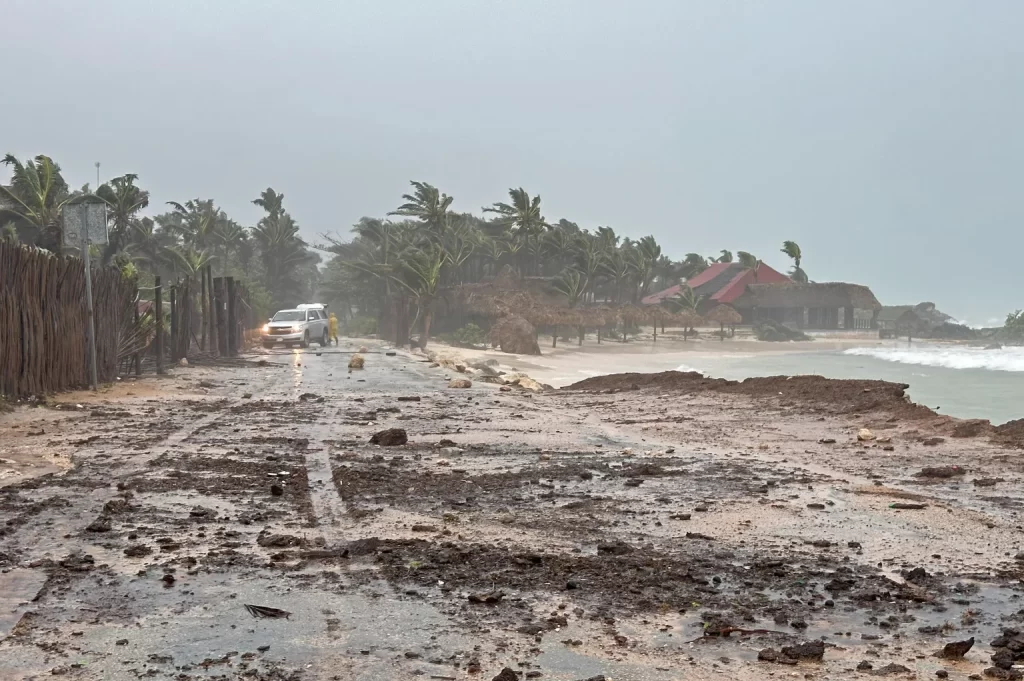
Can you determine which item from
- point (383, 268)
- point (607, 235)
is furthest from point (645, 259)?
point (383, 268)

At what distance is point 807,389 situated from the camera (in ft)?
55.0

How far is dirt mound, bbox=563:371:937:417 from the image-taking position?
14.3 meters

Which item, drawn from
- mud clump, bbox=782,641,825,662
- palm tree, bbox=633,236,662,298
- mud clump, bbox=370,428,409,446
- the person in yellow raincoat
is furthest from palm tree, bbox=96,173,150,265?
mud clump, bbox=782,641,825,662

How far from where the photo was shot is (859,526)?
6.83 m

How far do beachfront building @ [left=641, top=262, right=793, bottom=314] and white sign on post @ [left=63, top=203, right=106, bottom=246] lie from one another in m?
59.2

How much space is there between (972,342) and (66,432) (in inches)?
2840

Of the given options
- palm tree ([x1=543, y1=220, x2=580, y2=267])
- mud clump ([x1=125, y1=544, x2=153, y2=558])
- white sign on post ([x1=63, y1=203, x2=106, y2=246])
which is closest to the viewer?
mud clump ([x1=125, y1=544, x2=153, y2=558])

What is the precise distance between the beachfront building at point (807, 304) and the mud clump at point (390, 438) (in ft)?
207

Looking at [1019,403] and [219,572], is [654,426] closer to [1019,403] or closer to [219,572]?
[219,572]

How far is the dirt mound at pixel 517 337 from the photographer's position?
148 ft

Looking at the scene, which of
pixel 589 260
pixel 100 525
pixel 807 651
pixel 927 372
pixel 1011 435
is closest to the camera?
pixel 807 651

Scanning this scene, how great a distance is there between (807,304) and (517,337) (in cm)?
3517

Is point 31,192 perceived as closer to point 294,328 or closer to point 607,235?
point 294,328

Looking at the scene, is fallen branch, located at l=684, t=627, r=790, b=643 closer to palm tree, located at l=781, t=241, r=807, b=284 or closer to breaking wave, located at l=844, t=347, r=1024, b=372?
breaking wave, located at l=844, t=347, r=1024, b=372
